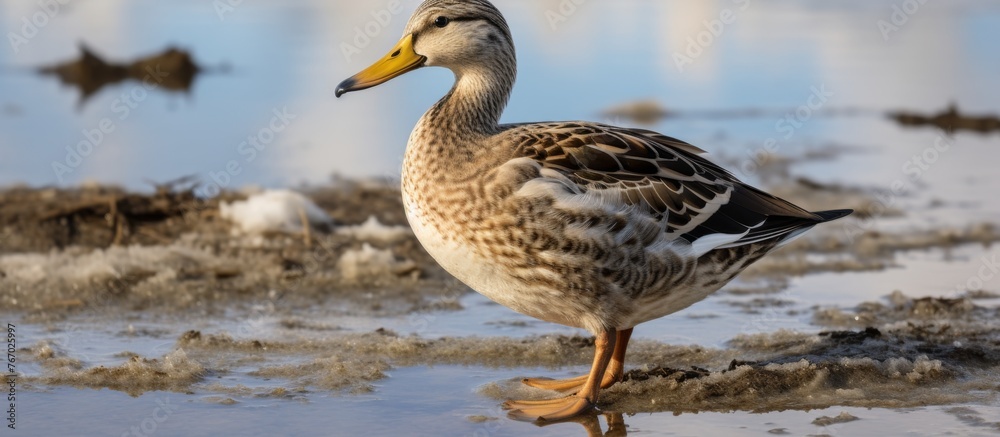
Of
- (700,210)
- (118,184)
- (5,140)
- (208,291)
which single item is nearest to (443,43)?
(700,210)

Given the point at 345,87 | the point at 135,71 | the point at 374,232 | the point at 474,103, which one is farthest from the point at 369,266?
the point at 135,71

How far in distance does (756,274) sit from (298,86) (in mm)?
6430

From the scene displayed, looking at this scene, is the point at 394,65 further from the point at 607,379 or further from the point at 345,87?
the point at 607,379

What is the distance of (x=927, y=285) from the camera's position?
7.16 m

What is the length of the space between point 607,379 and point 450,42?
1.64 m

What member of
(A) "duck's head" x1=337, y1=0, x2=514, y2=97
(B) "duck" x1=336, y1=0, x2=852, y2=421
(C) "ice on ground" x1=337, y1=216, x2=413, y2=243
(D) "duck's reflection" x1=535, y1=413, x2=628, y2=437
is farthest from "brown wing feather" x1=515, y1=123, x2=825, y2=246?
(C) "ice on ground" x1=337, y1=216, x2=413, y2=243

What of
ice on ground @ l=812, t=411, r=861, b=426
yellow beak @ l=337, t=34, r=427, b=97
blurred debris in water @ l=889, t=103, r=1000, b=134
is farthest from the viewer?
blurred debris in water @ l=889, t=103, r=1000, b=134

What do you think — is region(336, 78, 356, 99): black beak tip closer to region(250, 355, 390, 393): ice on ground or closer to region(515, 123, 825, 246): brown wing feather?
region(515, 123, 825, 246): brown wing feather

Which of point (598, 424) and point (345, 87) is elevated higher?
point (345, 87)

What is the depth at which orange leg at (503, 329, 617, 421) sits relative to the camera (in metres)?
5.20

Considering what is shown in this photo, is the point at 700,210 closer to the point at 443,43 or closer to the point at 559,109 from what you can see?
the point at 443,43

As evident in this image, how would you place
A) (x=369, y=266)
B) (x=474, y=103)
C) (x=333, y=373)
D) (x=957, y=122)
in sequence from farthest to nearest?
(x=957, y=122), (x=369, y=266), (x=474, y=103), (x=333, y=373)

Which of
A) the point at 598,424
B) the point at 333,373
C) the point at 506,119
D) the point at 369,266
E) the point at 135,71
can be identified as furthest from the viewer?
the point at 135,71

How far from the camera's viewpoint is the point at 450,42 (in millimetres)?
5781
